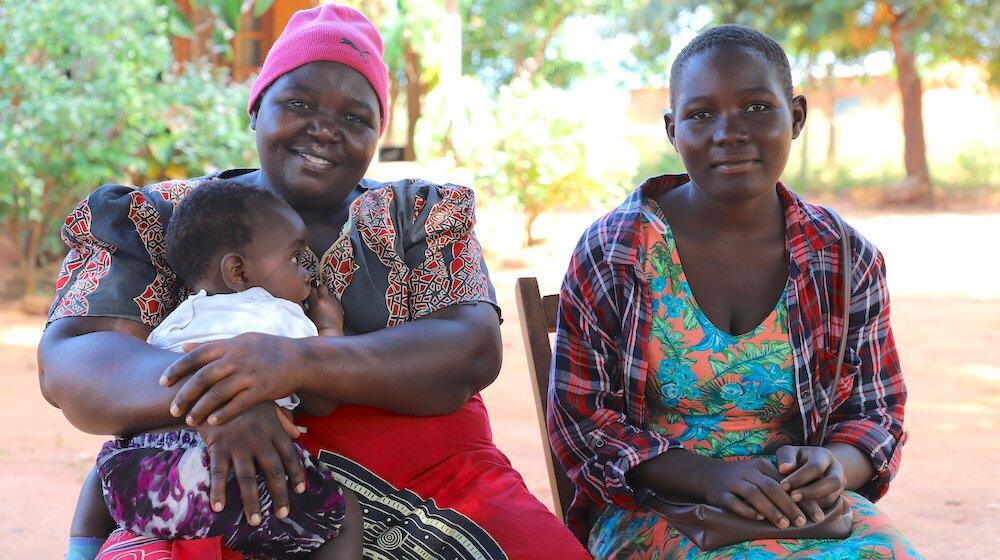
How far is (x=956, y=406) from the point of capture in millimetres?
6621

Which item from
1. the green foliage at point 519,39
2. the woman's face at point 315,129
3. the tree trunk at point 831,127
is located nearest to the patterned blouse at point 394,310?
the woman's face at point 315,129

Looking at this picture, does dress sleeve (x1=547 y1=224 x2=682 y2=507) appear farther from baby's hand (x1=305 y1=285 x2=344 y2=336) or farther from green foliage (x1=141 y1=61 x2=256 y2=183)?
green foliage (x1=141 y1=61 x2=256 y2=183)

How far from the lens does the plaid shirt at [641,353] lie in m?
2.41

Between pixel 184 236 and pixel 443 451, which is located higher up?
pixel 184 236

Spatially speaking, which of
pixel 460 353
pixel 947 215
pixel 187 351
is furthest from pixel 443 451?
pixel 947 215

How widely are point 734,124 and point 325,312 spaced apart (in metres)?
1.01

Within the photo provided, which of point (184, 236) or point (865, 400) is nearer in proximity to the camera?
point (184, 236)

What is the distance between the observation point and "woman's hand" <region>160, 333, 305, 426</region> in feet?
6.40

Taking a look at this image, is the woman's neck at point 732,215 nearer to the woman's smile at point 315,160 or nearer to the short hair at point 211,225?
the woman's smile at point 315,160

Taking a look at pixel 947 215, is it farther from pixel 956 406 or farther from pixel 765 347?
pixel 765 347

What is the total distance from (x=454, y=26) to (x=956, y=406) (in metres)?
6.42

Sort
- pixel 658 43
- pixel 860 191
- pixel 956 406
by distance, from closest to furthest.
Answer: pixel 956 406
pixel 860 191
pixel 658 43

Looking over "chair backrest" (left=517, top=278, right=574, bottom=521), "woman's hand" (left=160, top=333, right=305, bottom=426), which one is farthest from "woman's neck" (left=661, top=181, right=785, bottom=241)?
"woman's hand" (left=160, top=333, right=305, bottom=426)

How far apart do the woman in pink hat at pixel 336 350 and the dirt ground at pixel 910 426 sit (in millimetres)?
2057
